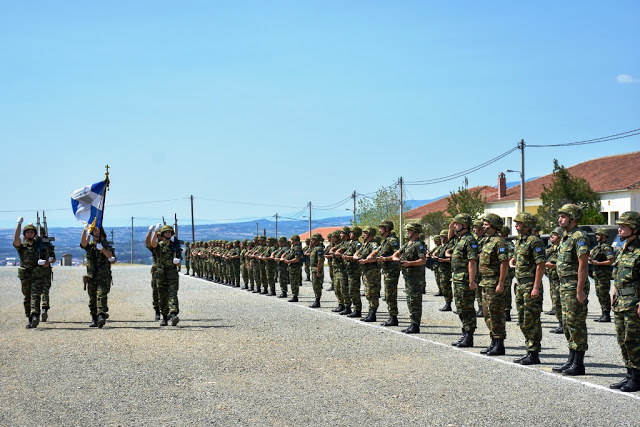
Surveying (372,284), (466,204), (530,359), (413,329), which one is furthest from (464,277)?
(466,204)

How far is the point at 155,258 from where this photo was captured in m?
A: 16.2

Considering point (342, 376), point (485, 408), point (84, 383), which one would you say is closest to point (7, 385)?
point (84, 383)

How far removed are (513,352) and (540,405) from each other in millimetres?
4014

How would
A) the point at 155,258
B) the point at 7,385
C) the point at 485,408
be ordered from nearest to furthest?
the point at 485,408 < the point at 7,385 < the point at 155,258

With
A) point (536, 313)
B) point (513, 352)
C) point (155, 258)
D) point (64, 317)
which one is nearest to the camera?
point (536, 313)

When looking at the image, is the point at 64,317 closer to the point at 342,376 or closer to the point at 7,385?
the point at 7,385

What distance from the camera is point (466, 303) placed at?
41.7ft

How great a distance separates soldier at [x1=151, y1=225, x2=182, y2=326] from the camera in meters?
16.1

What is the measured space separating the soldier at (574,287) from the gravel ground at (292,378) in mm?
321

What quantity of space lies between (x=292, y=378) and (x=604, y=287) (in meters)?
8.40

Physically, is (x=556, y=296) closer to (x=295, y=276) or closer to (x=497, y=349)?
(x=497, y=349)

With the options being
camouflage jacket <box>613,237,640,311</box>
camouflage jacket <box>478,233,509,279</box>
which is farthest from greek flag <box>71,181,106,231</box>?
camouflage jacket <box>613,237,640,311</box>

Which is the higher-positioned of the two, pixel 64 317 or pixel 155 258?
pixel 155 258

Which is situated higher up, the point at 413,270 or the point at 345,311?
the point at 413,270
